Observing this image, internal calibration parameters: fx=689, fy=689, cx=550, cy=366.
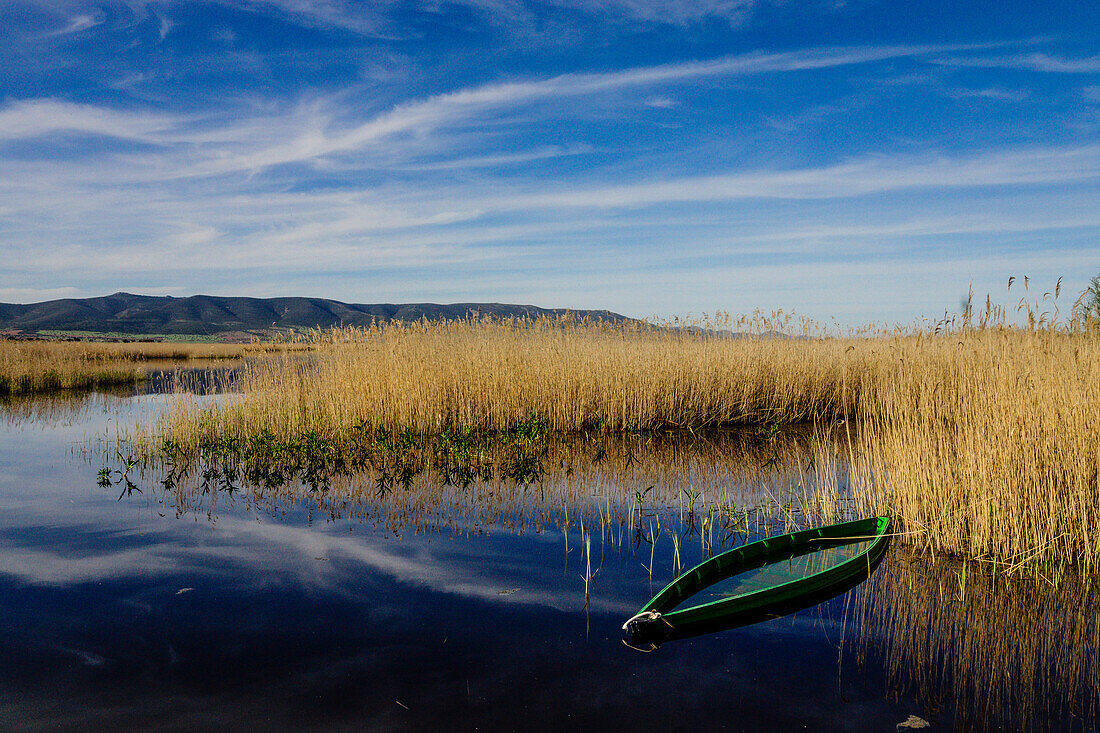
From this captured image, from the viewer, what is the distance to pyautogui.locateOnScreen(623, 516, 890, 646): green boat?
414 centimetres

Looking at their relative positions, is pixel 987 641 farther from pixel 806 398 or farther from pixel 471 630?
pixel 806 398

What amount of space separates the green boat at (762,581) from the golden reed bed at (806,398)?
2.09 feet

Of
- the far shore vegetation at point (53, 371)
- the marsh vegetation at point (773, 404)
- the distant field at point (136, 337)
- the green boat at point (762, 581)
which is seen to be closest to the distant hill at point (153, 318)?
the distant field at point (136, 337)

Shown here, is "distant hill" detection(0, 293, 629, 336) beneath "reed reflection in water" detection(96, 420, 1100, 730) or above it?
above

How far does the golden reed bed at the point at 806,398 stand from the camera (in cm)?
534

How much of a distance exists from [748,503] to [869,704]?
382 centimetres

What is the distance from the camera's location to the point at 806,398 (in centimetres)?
1408

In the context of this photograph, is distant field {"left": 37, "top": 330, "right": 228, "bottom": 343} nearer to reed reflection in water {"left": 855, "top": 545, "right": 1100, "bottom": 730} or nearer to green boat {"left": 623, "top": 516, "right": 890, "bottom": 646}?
green boat {"left": 623, "top": 516, "right": 890, "bottom": 646}

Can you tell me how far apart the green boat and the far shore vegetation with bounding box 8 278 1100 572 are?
1.75 ft

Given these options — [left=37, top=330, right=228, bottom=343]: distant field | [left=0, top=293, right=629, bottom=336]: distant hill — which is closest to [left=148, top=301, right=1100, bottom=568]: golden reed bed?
[left=37, top=330, right=228, bottom=343]: distant field

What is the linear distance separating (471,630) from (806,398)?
11371 millimetres

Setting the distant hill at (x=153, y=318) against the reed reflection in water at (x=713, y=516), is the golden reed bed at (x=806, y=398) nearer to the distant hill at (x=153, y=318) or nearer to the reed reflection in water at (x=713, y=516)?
the reed reflection in water at (x=713, y=516)

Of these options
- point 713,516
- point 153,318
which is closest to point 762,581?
point 713,516

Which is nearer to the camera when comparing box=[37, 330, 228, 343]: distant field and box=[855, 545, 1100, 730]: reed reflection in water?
box=[855, 545, 1100, 730]: reed reflection in water
